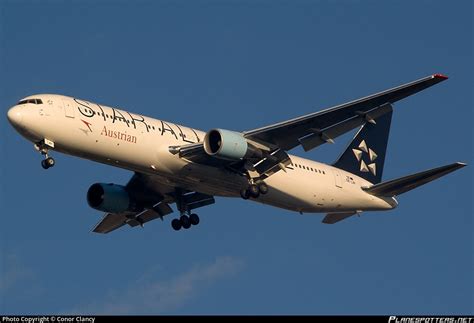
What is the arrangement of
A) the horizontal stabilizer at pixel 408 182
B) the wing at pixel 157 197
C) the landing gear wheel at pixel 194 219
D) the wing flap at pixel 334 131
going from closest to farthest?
1. the wing flap at pixel 334 131
2. the horizontal stabilizer at pixel 408 182
3. the wing at pixel 157 197
4. the landing gear wheel at pixel 194 219

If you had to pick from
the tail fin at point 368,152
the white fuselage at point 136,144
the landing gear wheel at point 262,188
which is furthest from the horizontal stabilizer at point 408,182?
the landing gear wheel at point 262,188

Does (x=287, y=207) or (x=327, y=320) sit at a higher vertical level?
(x=287, y=207)

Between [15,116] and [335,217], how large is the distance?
18.7m

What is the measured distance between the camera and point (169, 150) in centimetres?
4775

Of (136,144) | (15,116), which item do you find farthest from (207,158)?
(15,116)

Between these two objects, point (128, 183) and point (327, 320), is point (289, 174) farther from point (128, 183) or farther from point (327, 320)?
point (327, 320)

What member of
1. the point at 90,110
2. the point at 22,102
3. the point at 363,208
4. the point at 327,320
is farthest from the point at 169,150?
the point at 327,320

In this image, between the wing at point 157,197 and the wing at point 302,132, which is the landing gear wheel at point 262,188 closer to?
the wing at point 302,132

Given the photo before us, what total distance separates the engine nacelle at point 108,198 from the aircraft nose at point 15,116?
894 cm

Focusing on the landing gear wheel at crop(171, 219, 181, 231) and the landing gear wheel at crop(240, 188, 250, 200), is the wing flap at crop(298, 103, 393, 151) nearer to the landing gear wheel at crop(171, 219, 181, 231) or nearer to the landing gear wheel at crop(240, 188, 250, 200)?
the landing gear wheel at crop(240, 188, 250, 200)

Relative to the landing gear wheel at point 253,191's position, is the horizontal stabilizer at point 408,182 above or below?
above

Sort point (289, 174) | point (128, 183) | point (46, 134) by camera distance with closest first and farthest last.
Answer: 1. point (46, 134)
2. point (289, 174)
3. point (128, 183)

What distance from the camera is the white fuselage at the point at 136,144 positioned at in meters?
46.2

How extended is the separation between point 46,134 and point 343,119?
547 inches
